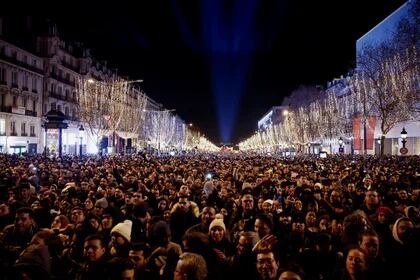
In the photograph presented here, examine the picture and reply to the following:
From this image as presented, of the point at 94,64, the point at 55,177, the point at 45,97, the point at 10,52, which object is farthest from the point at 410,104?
the point at 94,64

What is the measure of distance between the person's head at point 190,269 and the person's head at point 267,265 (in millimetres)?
690

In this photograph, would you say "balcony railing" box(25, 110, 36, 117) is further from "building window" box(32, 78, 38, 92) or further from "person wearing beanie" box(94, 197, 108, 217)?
"person wearing beanie" box(94, 197, 108, 217)

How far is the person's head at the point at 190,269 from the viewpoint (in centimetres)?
547

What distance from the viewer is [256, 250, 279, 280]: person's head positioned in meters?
5.90

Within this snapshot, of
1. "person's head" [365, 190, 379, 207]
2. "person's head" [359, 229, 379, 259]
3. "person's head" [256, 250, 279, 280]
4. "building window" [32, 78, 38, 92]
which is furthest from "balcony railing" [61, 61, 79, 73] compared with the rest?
"person's head" [256, 250, 279, 280]

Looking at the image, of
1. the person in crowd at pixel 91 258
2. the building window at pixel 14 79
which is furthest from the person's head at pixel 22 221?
the building window at pixel 14 79

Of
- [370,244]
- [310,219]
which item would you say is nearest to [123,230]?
[310,219]

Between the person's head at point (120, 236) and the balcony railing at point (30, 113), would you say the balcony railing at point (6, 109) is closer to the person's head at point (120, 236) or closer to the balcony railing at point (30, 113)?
the balcony railing at point (30, 113)

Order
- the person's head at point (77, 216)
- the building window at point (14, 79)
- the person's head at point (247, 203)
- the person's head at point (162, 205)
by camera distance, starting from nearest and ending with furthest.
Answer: the person's head at point (77, 216)
the person's head at point (247, 203)
the person's head at point (162, 205)
the building window at point (14, 79)

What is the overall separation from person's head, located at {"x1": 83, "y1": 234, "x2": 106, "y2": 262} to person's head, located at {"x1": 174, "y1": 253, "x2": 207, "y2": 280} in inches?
65.6

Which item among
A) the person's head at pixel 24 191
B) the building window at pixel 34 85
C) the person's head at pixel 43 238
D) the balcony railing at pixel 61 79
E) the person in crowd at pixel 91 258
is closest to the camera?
the person in crowd at pixel 91 258

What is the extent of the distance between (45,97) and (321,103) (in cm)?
4100

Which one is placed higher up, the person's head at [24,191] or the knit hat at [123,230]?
the person's head at [24,191]

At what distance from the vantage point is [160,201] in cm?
1264
